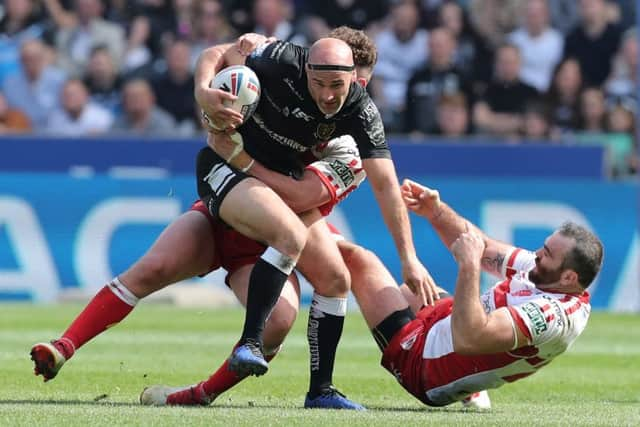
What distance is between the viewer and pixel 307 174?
7.40 meters

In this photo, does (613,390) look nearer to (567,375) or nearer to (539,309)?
(567,375)

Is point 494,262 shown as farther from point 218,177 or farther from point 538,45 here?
point 538,45

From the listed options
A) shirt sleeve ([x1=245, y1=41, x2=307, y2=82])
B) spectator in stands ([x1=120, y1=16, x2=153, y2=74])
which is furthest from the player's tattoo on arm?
spectator in stands ([x1=120, y1=16, x2=153, y2=74])

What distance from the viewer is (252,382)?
8688 mm

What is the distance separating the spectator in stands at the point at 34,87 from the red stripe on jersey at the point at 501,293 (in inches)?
444

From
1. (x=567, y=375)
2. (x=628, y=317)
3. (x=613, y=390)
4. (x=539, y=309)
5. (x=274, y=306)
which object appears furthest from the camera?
(x=628, y=317)

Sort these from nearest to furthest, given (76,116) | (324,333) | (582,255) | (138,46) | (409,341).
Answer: (582,255)
(409,341)
(324,333)
(76,116)
(138,46)

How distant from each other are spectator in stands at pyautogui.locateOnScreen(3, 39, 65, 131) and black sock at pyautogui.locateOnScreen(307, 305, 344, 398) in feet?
35.2

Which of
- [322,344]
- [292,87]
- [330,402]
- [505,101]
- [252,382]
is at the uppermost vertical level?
[292,87]

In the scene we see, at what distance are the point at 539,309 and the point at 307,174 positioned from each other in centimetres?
155

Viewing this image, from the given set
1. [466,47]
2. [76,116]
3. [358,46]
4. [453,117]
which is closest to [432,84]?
[453,117]

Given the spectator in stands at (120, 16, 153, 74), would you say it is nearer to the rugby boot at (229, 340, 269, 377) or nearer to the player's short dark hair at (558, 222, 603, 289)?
the rugby boot at (229, 340, 269, 377)

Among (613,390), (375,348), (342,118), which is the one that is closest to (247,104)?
(342,118)

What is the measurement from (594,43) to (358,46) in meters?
10.2
